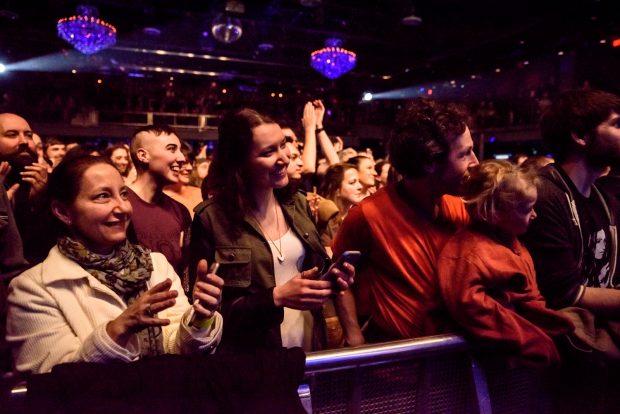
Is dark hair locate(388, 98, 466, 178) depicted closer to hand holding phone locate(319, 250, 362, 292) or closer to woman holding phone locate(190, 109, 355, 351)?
woman holding phone locate(190, 109, 355, 351)

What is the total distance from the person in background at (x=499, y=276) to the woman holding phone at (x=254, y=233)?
0.57 m

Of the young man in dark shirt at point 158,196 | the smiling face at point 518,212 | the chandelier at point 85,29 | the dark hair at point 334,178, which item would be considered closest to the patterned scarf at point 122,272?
the young man in dark shirt at point 158,196

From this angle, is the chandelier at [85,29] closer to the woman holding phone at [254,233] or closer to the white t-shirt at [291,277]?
the woman holding phone at [254,233]

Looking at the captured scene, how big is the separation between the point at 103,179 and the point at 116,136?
49.5ft

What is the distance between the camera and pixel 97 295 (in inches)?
59.0

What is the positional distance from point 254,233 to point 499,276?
0.95m

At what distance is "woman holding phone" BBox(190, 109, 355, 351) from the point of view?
181 cm

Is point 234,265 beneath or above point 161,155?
beneath

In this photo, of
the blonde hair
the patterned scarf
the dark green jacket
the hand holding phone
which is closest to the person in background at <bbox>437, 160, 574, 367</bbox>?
the blonde hair

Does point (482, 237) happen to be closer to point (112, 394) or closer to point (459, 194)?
point (459, 194)

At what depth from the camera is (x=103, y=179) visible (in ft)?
5.38

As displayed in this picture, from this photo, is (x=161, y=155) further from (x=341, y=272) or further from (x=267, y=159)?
(x=341, y=272)

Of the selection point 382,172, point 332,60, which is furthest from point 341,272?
point 332,60

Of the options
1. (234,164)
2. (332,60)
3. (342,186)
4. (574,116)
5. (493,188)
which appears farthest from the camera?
(332,60)
